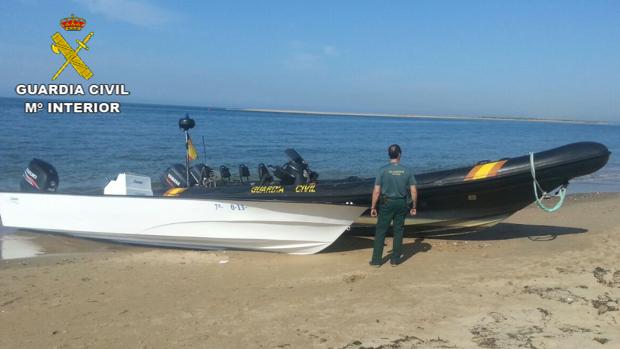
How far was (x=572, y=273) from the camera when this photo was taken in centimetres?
569

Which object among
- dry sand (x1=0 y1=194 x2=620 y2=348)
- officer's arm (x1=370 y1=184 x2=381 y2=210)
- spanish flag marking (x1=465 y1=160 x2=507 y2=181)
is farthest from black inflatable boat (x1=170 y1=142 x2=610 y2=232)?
officer's arm (x1=370 y1=184 x2=381 y2=210)

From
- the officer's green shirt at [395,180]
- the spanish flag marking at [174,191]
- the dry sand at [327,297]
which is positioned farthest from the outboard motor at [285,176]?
the officer's green shirt at [395,180]

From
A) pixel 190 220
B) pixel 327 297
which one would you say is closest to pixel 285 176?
pixel 190 220

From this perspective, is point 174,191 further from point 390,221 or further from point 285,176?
point 390,221

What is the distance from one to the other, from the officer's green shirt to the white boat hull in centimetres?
70

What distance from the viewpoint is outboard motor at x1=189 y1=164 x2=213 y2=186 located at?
8547 millimetres

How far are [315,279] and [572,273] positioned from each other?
280 cm

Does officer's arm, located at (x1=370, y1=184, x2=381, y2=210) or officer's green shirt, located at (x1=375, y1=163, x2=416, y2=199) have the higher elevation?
officer's green shirt, located at (x1=375, y1=163, x2=416, y2=199)

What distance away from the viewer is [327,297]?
512 centimetres

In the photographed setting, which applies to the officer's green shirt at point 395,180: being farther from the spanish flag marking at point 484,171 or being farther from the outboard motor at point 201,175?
the outboard motor at point 201,175

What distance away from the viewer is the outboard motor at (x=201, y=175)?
8.55 metres

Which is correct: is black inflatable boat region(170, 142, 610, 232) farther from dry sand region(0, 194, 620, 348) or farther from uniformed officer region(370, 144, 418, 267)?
uniformed officer region(370, 144, 418, 267)

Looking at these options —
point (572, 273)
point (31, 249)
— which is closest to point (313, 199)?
point (572, 273)

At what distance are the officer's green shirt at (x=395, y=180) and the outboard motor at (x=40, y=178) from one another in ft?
18.3
